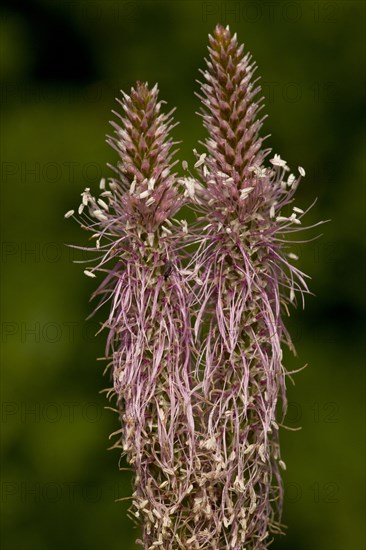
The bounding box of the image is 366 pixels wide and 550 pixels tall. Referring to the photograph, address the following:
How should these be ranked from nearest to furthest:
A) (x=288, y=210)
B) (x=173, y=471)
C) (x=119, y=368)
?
1. (x=173, y=471)
2. (x=119, y=368)
3. (x=288, y=210)

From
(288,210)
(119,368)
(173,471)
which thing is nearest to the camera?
(173,471)

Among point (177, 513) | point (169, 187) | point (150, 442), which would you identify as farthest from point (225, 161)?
point (177, 513)

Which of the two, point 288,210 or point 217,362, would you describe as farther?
point 288,210

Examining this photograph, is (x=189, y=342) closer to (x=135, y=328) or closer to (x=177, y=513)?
(x=135, y=328)

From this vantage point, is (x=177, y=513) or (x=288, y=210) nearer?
(x=177, y=513)

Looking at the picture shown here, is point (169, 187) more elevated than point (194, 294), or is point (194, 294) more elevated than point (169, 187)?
point (169, 187)

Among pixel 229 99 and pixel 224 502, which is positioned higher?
pixel 229 99

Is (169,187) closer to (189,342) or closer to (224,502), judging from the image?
(189,342)

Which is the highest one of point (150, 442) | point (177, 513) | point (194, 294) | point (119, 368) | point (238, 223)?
point (238, 223)

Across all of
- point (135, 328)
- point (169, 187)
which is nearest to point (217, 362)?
point (135, 328)
